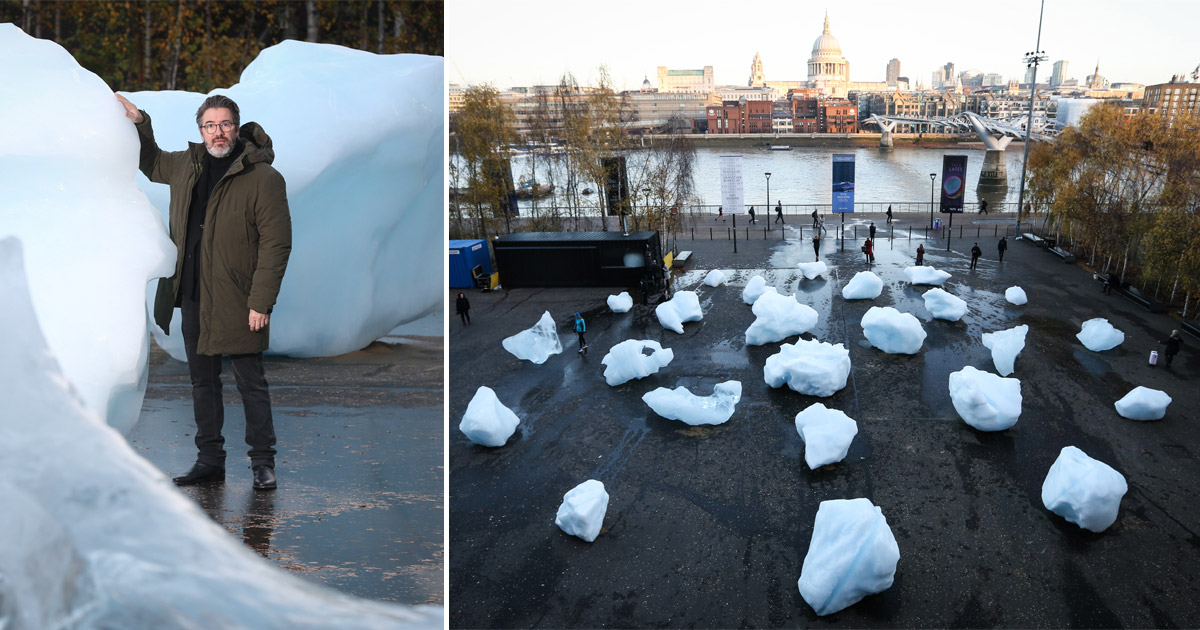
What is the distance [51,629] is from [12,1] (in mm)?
18458

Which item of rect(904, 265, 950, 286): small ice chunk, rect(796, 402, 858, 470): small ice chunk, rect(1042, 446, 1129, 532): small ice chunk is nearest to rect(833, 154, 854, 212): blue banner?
rect(904, 265, 950, 286): small ice chunk

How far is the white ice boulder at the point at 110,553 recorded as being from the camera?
1.45 meters

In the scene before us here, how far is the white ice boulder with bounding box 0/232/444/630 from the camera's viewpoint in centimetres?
145

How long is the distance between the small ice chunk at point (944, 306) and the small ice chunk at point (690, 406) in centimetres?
564

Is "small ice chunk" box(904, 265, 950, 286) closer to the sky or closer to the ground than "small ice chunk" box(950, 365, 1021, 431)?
closer to the sky

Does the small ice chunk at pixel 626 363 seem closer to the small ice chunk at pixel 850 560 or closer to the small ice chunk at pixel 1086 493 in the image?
the small ice chunk at pixel 850 560

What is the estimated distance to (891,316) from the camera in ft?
36.2

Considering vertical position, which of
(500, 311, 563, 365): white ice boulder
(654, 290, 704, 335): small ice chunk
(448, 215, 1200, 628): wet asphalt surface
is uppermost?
(654, 290, 704, 335): small ice chunk

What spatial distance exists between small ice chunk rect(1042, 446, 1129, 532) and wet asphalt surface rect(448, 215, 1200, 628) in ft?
0.50

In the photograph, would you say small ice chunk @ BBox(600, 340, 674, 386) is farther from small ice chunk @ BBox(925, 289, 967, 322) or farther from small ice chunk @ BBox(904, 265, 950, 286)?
small ice chunk @ BBox(904, 265, 950, 286)

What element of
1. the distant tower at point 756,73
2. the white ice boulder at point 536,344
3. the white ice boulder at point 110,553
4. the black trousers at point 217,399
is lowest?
the white ice boulder at point 536,344

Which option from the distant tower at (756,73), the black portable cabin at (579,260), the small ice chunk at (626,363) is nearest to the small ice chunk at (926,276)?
the black portable cabin at (579,260)

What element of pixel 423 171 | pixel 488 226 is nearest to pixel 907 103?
pixel 488 226

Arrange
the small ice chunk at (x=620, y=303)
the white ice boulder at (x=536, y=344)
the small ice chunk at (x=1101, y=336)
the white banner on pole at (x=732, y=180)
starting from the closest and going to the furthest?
the small ice chunk at (x=1101, y=336) < the white ice boulder at (x=536, y=344) < the small ice chunk at (x=620, y=303) < the white banner on pole at (x=732, y=180)
